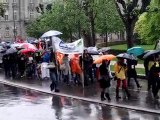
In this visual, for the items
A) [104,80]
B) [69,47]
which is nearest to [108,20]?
[69,47]

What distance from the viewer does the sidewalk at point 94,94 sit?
62.0 feet

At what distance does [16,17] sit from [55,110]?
319 ft

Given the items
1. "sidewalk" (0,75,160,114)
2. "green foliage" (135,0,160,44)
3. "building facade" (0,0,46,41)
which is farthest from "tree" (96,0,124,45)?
"building facade" (0,0,46,41)

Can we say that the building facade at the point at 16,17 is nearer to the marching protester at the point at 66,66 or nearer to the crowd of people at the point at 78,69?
the crowd of people at the point at 78,69

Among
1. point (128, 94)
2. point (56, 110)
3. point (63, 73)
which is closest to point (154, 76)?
point (128, 94)

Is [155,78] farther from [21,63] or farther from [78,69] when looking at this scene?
[21,63]

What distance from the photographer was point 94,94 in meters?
22.9

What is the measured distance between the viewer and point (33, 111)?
18.7 metres

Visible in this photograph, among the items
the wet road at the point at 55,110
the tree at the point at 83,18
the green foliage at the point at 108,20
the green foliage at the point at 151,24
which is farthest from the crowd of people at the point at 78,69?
the green foliage at the point at 108,20

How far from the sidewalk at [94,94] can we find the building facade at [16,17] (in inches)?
3281

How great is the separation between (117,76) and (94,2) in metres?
23.3

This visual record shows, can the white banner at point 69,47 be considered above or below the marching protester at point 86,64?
above

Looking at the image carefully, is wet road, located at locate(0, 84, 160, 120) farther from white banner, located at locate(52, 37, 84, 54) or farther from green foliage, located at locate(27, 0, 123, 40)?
green foliage, located at locate(27, 0, 123, 40)

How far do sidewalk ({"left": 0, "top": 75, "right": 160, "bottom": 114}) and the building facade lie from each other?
8333cm
